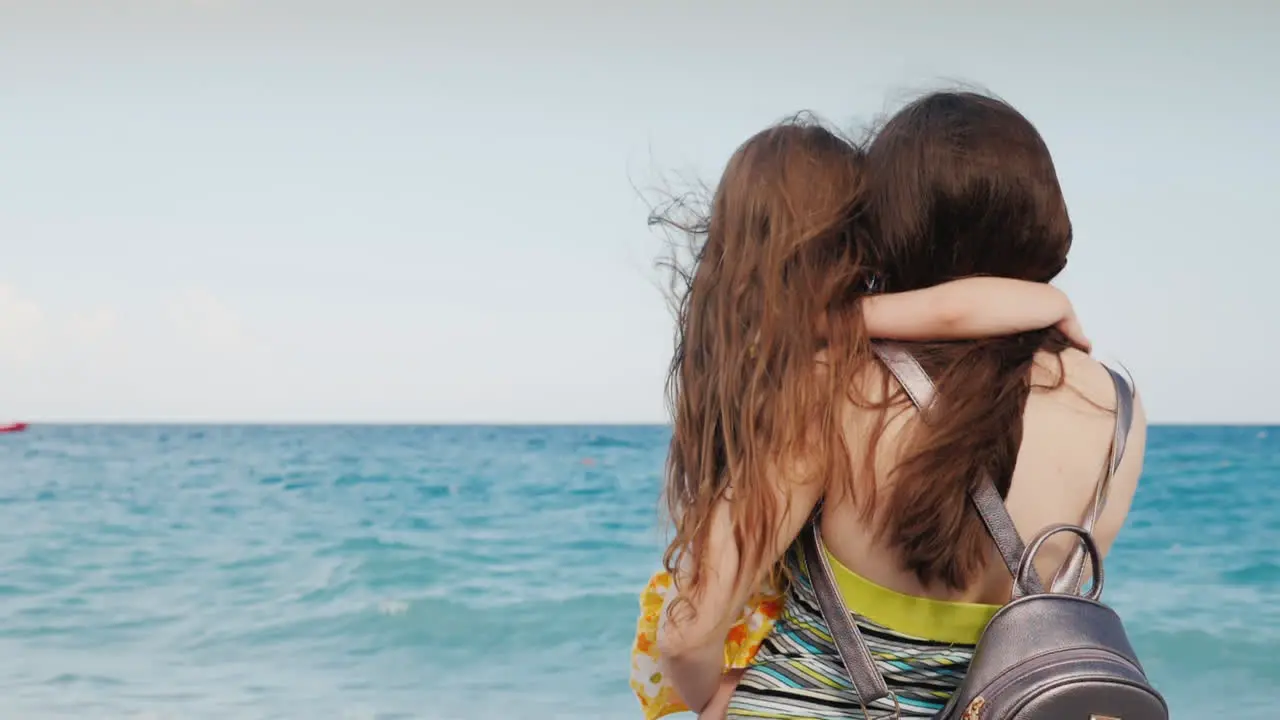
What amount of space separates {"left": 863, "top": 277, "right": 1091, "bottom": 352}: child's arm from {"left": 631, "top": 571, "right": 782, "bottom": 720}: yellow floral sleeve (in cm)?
46

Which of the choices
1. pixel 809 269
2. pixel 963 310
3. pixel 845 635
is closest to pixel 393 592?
pixel 845 635

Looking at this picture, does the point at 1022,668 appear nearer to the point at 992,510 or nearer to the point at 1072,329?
the point at 992,510

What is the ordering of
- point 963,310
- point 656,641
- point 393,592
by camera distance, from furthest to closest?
point 393,592, point 656,641, point 963,310

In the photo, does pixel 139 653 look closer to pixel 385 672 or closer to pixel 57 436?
pixel 385 672

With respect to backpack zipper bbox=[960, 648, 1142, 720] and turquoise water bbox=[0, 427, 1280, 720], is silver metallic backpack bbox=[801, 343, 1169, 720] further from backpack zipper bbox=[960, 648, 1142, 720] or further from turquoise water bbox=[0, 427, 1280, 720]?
turquoise water bbox=[0, 427, 1280, 720]

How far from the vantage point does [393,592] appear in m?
8.95

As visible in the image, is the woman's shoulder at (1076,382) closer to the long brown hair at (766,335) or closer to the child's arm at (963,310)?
Answer: the child's arm at (963,310)

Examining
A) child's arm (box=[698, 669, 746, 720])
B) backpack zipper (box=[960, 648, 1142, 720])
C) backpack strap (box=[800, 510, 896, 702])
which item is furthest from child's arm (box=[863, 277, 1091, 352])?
child's arm (box=[698, 669, 746, 720])

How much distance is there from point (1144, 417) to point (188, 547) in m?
10.7

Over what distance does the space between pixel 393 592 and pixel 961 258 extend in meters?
7.95

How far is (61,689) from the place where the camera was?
6059mm

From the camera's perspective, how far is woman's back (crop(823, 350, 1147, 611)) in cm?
154

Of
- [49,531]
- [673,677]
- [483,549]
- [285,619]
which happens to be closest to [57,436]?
[49,531]

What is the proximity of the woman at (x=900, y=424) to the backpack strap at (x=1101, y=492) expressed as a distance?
0.02 m
